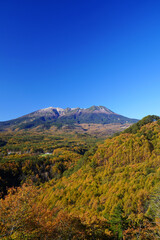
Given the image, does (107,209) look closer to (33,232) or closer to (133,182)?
(133,182)

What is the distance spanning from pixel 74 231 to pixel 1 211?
→ 11523mm

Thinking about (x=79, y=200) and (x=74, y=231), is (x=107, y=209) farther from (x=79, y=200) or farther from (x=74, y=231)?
(x=74, y=231)

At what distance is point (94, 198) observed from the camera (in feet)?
187

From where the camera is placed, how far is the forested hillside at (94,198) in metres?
14.7

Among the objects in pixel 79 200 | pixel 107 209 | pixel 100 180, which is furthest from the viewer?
pixel 100 180

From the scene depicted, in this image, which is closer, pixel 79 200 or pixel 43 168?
pixel 79 200

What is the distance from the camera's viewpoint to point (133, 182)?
4922 centimetres

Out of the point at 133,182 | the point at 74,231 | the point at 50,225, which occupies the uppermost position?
the point at 50,225

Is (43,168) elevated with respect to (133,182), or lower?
lower

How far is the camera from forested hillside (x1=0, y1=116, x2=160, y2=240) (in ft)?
48.2

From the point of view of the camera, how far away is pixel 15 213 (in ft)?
43.5

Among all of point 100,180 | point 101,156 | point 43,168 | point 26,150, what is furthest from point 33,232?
point 26,150

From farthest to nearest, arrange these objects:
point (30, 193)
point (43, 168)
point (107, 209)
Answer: point (43, 168)
point (107, 209)
point (30, 193)

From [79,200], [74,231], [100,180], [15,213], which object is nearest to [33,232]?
[15,213]
